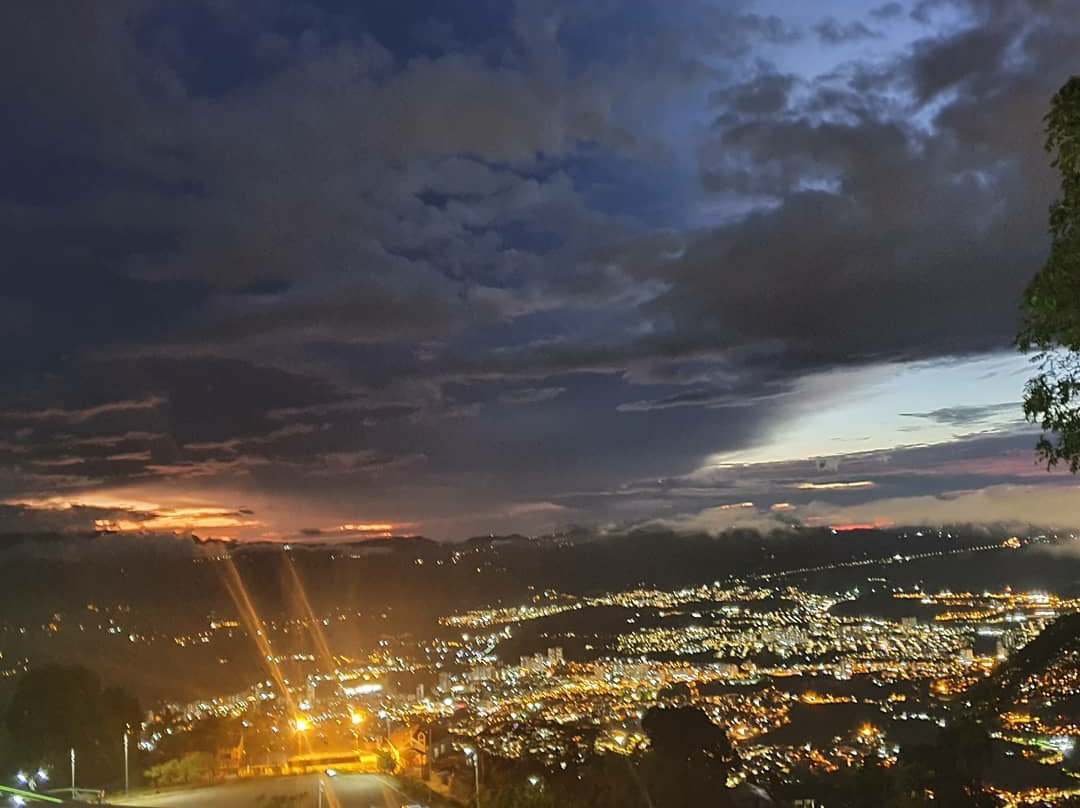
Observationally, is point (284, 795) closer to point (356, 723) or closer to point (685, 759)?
point (685, 759)

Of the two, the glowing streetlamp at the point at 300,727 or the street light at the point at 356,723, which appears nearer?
the glowing streetlamp at the point at 300,727

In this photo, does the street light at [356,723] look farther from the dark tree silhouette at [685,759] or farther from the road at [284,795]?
the dark tree silhouette at [685,759]

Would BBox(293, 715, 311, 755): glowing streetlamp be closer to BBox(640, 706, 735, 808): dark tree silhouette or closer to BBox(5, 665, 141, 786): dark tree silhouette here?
BBox(5, 665, 141, 786): dark tree silhouette

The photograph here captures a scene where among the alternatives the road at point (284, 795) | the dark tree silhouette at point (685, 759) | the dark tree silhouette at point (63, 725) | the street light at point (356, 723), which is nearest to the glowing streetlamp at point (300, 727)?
the street light at point (356, 723)

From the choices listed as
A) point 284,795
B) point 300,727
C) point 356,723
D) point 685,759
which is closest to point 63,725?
point 300,727

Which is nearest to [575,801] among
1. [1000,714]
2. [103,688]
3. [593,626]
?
[1000,714]

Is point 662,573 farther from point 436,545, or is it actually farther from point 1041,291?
point 1041,291

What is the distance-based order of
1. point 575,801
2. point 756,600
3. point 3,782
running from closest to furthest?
1. point 575,801
2. point 3,782
3. point 756,600

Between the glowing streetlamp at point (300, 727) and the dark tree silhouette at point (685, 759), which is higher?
the dark tree silhouette at point (685, 759)
